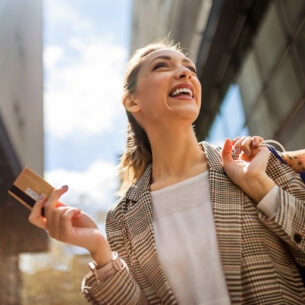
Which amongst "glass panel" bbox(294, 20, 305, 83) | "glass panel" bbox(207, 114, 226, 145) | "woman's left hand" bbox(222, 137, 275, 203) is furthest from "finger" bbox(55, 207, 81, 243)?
"glass panel" bbox(207, 114, 226, 145)

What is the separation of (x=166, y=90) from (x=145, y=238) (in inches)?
37.3

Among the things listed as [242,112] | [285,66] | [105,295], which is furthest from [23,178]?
[242,112]

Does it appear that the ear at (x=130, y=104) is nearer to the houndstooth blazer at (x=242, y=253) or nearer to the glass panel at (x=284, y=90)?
the houndstooth blazer at (x=242, y=253)

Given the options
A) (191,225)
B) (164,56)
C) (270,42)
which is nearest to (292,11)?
(270,42)

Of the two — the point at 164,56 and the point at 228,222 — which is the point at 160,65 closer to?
the point at 164,56

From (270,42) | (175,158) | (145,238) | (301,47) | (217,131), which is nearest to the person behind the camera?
(145,238)

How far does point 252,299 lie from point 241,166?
670 millimetres

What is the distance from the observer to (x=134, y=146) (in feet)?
9.87

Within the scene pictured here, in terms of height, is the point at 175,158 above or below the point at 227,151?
below

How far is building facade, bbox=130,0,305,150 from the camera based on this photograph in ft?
21.6

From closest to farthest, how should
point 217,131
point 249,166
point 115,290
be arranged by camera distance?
point 115,290
point 249,166
point 217,131

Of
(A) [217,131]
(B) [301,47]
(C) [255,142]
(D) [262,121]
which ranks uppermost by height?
(C) [255,142]

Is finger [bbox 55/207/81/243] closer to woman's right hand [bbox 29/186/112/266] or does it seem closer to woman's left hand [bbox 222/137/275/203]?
Result: woman's right hand [bbox 29/186/112/266]

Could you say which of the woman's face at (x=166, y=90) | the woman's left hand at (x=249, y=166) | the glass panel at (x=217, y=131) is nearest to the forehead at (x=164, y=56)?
the woman's face at (x=166, y=90)
